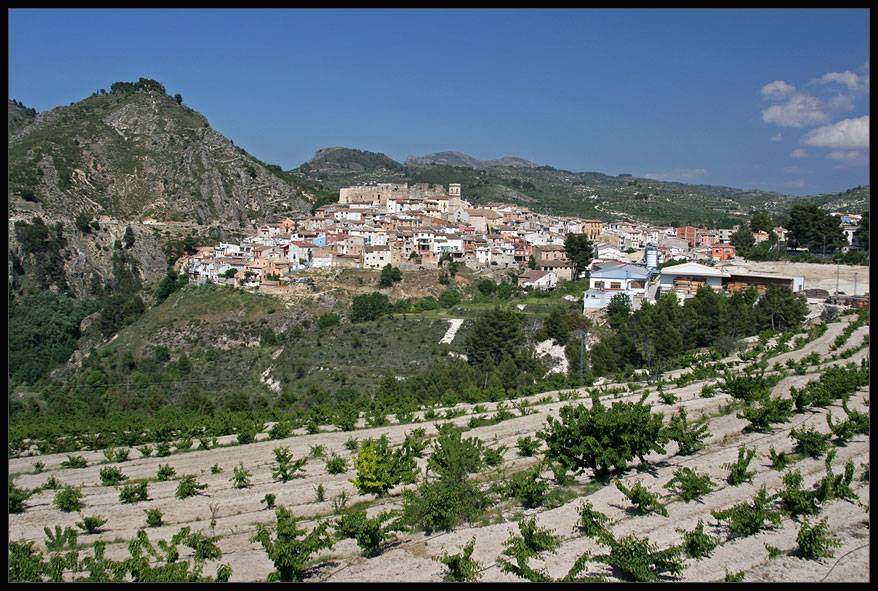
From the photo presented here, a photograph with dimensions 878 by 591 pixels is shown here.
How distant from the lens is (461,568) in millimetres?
6055

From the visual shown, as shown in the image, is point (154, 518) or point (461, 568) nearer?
point (461, 568)

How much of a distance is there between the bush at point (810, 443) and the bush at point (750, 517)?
8.50ft

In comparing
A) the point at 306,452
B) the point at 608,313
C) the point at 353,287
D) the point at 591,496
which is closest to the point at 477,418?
the point at 306,452

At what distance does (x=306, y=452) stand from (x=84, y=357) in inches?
1091

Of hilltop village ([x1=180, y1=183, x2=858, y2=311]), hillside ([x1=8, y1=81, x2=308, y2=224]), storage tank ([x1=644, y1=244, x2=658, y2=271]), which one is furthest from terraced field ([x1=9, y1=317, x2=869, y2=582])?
hillside ([x1=8, y1=81, x2=308, y2=224])

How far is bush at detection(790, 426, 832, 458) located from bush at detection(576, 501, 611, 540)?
3784 millimetres

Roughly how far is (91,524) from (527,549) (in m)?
5.47

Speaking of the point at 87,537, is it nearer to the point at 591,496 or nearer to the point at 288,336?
the point at 591,496

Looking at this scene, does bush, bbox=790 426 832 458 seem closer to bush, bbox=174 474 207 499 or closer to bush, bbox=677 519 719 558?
bush, bbox=677 519 719 558

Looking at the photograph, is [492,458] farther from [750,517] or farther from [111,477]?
[111,477]

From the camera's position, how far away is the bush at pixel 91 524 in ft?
28.3

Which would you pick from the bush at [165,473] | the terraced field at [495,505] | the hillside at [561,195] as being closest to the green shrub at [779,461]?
the terraced field at [495,505]

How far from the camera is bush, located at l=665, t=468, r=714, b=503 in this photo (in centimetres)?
827

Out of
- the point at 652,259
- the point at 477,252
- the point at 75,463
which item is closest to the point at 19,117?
the point at 477,252
